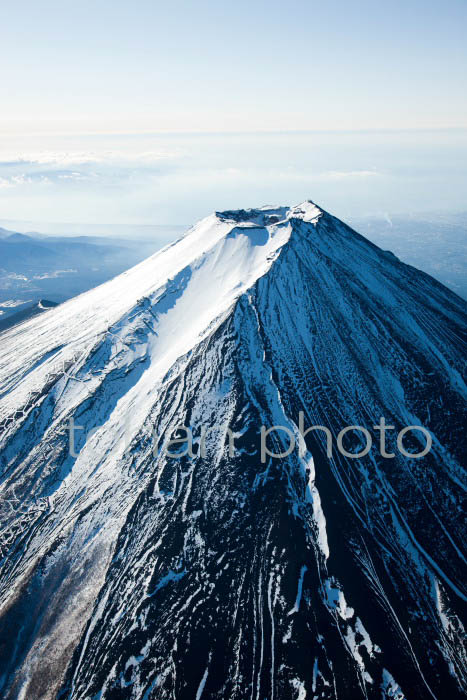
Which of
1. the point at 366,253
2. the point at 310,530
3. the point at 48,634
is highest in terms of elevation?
the point at 366,253

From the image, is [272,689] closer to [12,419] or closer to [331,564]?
[331,564]

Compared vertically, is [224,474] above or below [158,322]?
below

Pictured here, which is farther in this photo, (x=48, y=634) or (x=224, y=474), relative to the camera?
(x=224, y=474)

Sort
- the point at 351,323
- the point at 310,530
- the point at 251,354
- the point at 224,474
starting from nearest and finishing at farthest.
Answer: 1. the point at 310,530
2. the point at 224,474
3. the point at 251,354
4. the point at 351,323

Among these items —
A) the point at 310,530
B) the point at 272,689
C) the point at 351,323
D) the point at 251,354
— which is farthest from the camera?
→ the point at 351,323

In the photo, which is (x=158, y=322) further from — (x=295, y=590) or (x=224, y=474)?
(x=295, y=590)

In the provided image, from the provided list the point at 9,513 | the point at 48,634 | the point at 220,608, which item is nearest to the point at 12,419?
the point at 9,513
